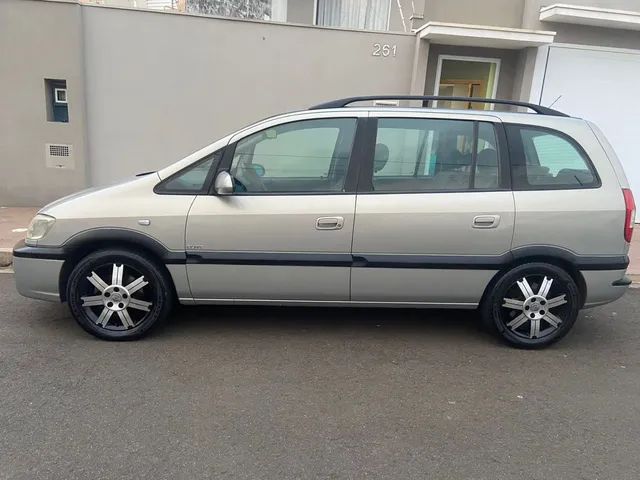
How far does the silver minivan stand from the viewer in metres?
3.80

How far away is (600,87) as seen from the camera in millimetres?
8828

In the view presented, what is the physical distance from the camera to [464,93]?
30.3 feet

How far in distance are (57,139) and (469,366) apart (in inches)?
286

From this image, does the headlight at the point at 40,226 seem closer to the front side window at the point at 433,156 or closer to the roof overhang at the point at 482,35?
the front side window at the point at 433,156

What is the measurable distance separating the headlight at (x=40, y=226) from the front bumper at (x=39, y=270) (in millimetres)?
95

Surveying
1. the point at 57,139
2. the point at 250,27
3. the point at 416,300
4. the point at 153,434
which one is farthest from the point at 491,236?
the point at 57,139

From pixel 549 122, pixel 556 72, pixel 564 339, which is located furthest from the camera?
pixel 556 72

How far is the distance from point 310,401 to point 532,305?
1.95 m

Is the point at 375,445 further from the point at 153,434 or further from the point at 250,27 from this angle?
the point at 250,27

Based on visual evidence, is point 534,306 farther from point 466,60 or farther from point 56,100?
point 56,100

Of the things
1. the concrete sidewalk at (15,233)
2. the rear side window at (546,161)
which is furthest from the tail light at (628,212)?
the concrete sidewalk at (15,233)

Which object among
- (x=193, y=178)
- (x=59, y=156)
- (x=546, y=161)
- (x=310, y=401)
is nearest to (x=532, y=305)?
(x=546, y=161)

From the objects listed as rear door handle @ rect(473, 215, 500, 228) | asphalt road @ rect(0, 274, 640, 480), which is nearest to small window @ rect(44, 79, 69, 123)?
asphalt road @ rect(0, 274, 640, 480)

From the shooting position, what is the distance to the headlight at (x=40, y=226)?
3.81 metres
